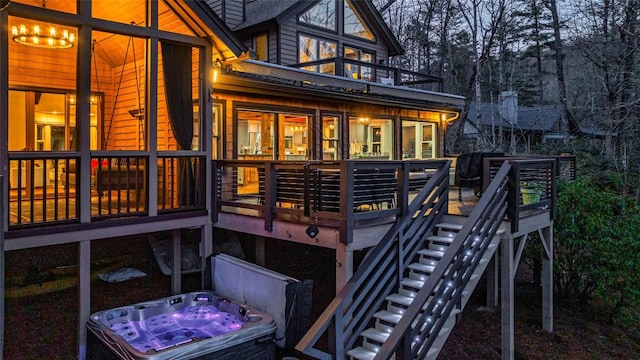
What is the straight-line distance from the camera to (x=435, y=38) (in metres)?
24.8

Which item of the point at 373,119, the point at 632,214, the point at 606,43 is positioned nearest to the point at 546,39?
the point at 606,43

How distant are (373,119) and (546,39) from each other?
18984mm

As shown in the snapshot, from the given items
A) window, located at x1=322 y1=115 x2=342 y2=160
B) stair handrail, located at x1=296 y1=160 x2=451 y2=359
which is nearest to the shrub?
stair handrail, located at x1=296 y1=160 x2=451 y2=359

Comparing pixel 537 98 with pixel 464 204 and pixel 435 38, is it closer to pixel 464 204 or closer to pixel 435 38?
pixel 435 38

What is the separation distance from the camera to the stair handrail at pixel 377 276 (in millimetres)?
4672

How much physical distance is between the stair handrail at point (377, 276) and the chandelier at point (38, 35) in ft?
18.3

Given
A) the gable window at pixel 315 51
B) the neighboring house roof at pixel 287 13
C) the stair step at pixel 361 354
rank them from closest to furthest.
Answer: the stair step at pixel 361 354 → the neighboring house roof at pixel 287 13 → the gable window at pixel 315 51

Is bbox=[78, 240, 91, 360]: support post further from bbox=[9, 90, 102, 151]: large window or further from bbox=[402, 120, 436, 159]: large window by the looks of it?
bbox=[402, 120, 436, 159]: large window

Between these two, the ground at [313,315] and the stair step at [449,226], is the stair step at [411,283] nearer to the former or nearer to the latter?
the stair step at [449,226]

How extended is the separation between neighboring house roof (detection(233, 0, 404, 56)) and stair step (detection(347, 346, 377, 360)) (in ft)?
30.8

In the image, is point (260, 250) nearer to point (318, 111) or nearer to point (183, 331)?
point (183, 331)

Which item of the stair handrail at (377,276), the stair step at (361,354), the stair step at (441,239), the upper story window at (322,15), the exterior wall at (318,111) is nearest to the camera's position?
the stair handrail at (377,276)

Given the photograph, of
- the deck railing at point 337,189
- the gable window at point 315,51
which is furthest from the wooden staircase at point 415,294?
the gable window at point 315,51

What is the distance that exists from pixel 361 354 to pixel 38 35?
632 centimetres
